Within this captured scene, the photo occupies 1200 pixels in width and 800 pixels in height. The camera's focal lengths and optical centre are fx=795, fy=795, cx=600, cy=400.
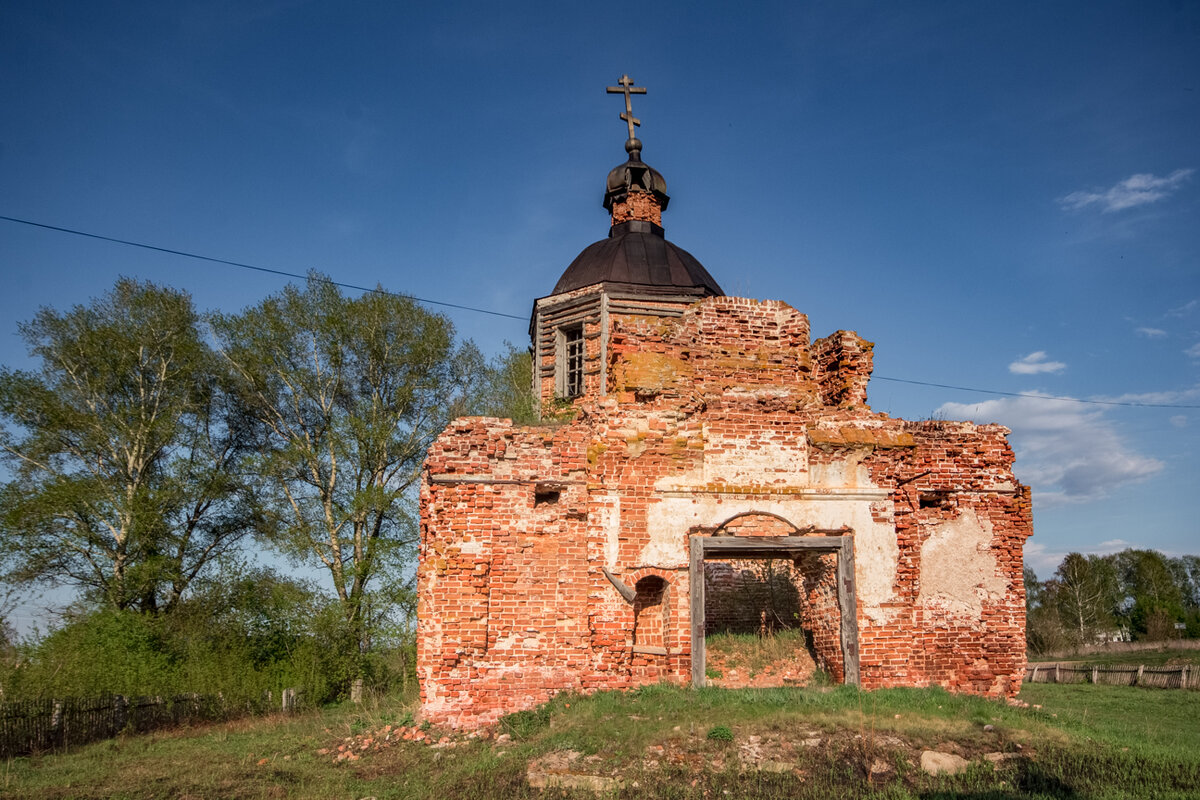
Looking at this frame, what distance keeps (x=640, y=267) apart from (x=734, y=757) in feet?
44.3

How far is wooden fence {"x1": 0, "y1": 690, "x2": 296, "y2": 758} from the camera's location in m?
11.3

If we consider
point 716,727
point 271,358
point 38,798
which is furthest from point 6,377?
point 716,727

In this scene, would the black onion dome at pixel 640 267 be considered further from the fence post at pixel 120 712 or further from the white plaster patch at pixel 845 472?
the fence post at pixel 120 712

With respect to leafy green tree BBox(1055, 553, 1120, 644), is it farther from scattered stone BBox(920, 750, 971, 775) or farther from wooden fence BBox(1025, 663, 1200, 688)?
scattered stone BBox(920, 750, 971, 775)

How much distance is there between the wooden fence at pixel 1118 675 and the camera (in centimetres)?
1797

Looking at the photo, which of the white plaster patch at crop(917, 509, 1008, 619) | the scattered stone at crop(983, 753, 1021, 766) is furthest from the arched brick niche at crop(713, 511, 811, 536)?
the scattered stone at crop(983, 753, 1021, 766)

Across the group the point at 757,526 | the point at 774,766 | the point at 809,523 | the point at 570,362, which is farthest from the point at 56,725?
the point at 570,362

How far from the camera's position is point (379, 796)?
682 cm

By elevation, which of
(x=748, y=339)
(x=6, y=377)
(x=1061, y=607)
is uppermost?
(x=6, y=377)

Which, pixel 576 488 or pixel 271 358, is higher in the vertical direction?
pixel 271 358

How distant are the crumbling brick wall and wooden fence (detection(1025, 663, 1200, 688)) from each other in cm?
1219

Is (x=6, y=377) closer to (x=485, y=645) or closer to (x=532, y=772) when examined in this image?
(x=485, y=645)

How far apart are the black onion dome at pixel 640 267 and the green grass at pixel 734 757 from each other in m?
11.6

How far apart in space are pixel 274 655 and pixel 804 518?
Answer: 1287 cm
